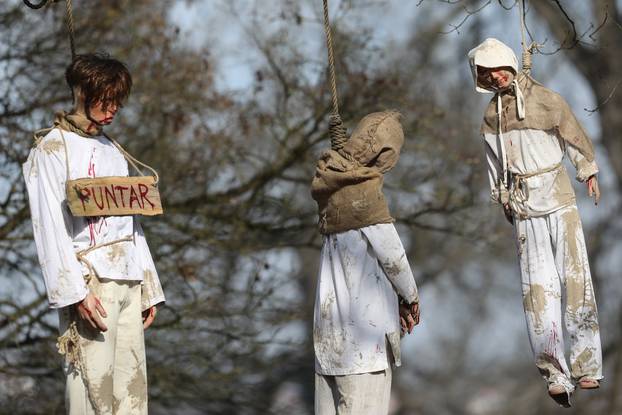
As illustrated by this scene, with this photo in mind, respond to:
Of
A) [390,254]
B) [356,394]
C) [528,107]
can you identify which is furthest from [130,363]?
[528,107]

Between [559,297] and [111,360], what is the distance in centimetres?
212

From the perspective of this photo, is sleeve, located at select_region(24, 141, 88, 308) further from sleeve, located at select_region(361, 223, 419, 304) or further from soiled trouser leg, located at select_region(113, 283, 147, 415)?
sleeve, located at select_region(361, 223, 419, 304)

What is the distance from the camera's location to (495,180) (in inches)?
265

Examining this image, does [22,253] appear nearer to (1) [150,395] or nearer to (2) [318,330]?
(1) [150,395]

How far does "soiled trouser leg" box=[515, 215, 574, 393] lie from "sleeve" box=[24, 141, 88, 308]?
6.93ft

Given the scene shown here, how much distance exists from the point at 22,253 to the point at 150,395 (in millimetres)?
1640

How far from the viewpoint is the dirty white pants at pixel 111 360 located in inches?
230

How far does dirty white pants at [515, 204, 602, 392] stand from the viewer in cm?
650

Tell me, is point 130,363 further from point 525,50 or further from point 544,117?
point 525,50

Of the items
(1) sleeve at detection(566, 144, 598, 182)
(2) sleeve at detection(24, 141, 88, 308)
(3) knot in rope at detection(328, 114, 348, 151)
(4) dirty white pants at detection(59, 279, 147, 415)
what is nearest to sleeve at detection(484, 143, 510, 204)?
(1) sleeve at detection(566, 144, 598, 182)

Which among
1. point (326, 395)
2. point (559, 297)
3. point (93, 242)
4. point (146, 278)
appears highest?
point (93, 242)

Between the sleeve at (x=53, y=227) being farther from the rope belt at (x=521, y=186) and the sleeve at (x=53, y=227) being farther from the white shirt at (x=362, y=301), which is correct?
the rope belt at (x=521, y=186)

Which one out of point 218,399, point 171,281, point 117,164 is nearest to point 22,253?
point 171,281

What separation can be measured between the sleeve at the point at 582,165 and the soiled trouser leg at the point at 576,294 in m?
0.18
